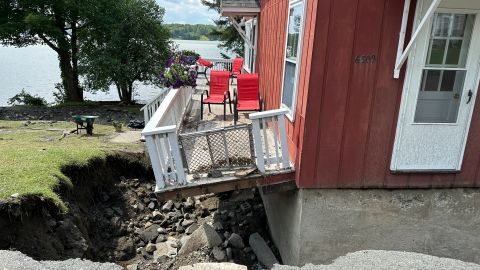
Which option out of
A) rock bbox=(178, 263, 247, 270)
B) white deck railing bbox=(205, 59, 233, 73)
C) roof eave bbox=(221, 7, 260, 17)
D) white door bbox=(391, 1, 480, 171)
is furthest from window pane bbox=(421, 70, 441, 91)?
white deck railing bbox=(205, 59, 233, 73)

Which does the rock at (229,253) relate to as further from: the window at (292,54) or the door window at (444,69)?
the door window at (444,69)

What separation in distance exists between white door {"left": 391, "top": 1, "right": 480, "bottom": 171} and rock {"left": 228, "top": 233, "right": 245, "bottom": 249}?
9.05 feet

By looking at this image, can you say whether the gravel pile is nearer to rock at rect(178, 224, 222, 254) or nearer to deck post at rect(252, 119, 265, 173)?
deck post at rect(252, 119, 265, 173)

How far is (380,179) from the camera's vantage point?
401cm

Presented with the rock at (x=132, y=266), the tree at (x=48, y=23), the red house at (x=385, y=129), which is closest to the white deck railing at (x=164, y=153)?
the red house at (x=385, y=129)

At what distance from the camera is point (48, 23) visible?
47.5 feet

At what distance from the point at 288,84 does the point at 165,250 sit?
10.9 feet

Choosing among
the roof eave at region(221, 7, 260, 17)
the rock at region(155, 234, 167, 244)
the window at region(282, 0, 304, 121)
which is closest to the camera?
the window at region(282, 0, 304, 121)

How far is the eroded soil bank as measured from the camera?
13.8 feet

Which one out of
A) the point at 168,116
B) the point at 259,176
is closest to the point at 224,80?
the point at 168,116

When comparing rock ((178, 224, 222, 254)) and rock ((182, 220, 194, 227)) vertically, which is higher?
rock ((178, 224, 222, 254))

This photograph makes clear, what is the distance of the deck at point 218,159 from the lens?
398cm

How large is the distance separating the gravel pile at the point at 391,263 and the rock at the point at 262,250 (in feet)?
5.53

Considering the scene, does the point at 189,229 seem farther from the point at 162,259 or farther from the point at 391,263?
the point at 391,263
